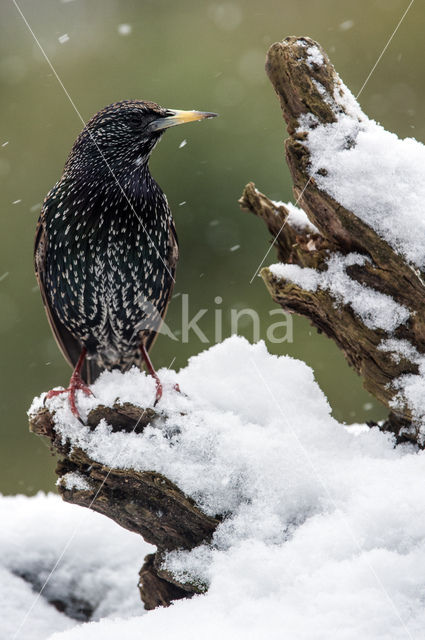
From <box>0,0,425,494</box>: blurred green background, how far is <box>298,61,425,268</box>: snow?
Answer: 215 cm

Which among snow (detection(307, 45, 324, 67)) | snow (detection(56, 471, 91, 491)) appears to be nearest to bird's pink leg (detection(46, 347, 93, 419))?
snow (detection(56, 471, 91, 491))

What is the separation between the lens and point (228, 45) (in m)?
4.61

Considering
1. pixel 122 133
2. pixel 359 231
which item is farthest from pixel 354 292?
pixel 122 133

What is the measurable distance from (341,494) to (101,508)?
0.78m

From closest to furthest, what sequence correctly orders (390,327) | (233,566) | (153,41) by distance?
1. (233,566)
2. (390,327)
3. (153,41)

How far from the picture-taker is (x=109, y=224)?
269 centimetres

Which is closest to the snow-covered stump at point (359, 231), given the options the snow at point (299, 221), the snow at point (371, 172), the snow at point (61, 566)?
the snow at point (371, 172)

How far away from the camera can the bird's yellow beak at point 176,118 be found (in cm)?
263

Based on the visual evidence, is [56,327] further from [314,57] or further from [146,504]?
[314,57]

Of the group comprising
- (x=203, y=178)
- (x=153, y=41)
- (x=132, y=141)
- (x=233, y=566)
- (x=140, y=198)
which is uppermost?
(x=153, y=41)

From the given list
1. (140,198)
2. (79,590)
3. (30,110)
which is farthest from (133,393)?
(30,110)

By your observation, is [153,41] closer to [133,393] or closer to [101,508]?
[133,393]

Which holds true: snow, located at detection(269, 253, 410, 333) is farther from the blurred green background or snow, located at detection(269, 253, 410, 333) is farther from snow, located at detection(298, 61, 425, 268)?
the blurred green background

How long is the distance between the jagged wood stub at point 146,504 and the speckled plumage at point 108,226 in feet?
2.42
